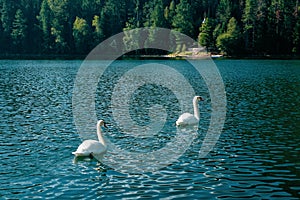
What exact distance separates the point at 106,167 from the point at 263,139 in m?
11.1

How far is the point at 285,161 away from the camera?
72.0 feet

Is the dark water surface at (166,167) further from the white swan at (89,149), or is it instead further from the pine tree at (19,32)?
the pine tree at (19,32)

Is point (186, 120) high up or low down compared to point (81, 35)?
down

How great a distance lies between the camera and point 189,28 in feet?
561

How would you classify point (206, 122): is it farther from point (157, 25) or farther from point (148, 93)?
point (157, 25)

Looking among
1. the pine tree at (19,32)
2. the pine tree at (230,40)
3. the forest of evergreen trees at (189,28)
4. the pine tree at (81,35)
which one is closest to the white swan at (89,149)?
the pine tree at (230,40)

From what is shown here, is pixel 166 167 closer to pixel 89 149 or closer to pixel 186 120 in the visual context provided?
pixel 89 149

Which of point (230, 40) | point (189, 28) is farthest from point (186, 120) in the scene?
point (189, 28)

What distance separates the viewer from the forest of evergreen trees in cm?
15538

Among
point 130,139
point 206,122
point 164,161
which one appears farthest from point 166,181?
point 206,122

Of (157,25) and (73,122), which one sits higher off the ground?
(157,25)

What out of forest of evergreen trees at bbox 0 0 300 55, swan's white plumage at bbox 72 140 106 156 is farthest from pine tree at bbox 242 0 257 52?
swan's white plumage at bbox 72 140 106 156

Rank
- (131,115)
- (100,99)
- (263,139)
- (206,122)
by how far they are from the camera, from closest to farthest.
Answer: (263,139) → (206,122) → (131,115) → (100,99)

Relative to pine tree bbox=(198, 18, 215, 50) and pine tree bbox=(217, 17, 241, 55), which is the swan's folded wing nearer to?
pine tree bbox=(217, 17, 241, 55)
